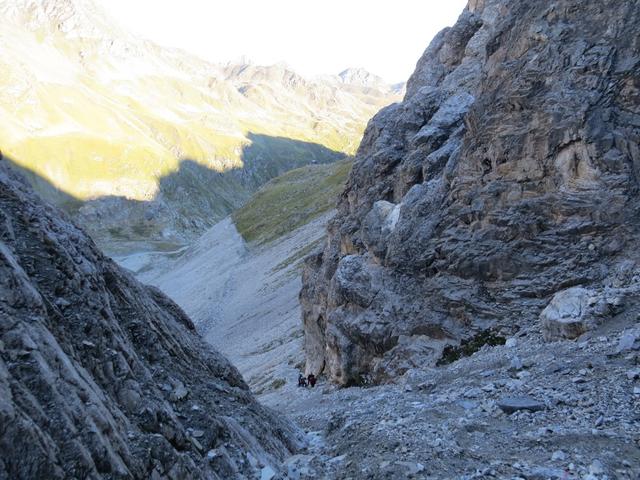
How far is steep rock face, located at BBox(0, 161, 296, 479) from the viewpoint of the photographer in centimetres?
1032

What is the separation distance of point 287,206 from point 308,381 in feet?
393

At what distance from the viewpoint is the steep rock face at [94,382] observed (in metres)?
10.3

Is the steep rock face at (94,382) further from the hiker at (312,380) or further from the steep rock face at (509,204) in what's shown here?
the hiker at (312,380)

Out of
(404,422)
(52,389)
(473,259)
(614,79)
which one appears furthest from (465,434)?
(614,79)

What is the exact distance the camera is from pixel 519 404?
16.5m

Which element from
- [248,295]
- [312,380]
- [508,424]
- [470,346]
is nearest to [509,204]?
[470,346]

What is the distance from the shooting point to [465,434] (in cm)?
1562

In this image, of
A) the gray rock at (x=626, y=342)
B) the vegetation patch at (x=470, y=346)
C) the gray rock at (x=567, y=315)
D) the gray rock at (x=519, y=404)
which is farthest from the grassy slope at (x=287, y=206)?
the gray rock at (x=519, y=404)

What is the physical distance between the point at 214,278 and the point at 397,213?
76.8m

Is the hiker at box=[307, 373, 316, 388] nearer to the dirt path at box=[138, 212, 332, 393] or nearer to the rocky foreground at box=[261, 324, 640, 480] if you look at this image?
the dirt path at box=[138, 212, 332, 393]

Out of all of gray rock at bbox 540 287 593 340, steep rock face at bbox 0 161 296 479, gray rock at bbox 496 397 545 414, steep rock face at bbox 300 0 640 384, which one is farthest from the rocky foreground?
steep rock face at bbox 300 0 640 384

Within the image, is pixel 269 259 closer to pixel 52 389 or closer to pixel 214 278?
pixel 214 278

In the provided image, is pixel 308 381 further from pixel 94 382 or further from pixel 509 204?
pixel 94 382

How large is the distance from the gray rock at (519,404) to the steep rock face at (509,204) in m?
11.2
